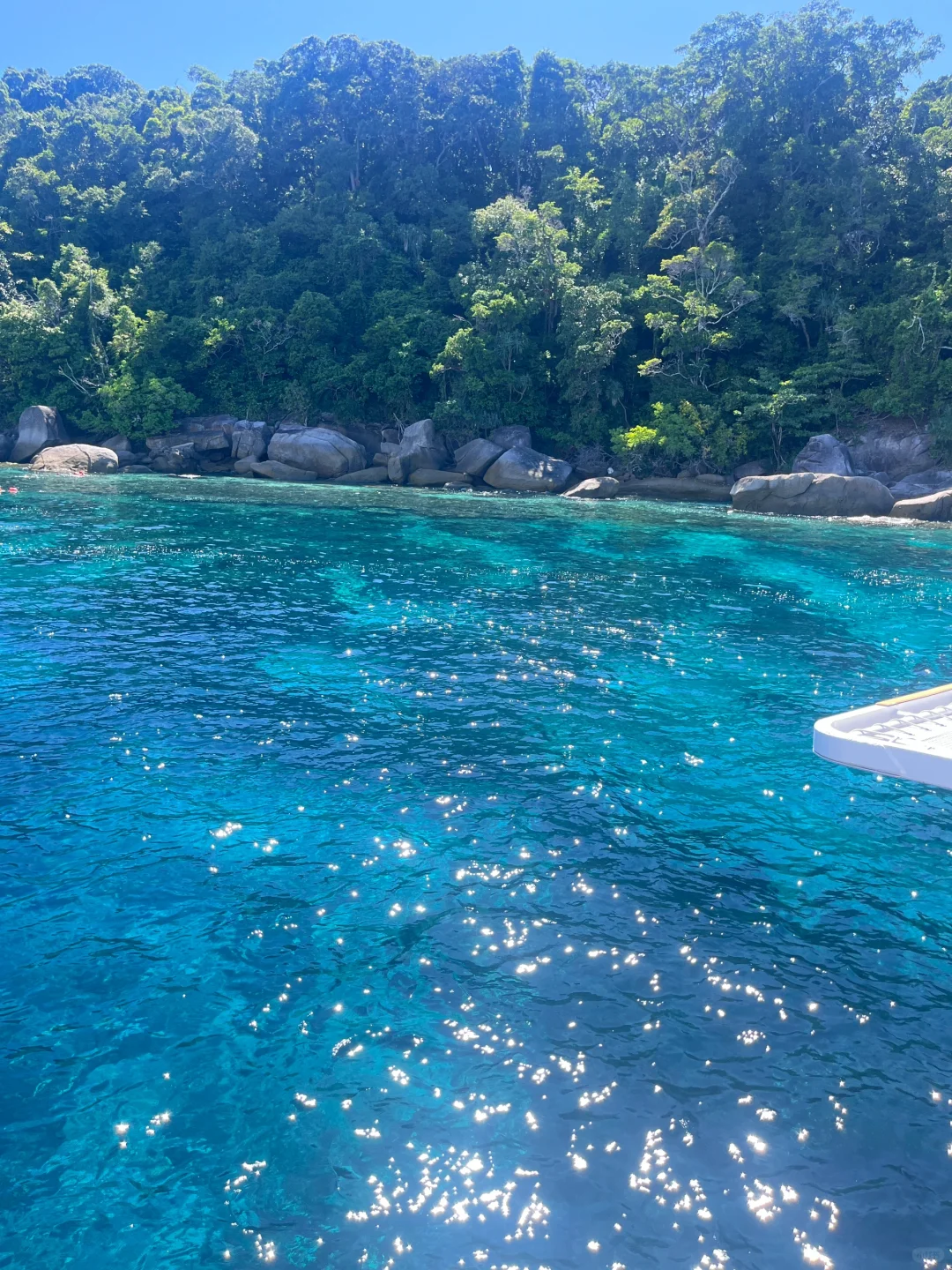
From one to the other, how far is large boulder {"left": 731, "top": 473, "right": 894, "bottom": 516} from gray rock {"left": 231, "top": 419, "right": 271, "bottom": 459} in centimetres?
2755

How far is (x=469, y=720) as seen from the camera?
11391 millimetres

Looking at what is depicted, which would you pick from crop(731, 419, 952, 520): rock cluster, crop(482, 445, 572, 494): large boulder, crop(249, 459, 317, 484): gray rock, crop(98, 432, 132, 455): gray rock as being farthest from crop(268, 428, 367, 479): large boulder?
crop(731, 419, 952, 520): rock cluster

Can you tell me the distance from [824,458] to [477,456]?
17.2 m

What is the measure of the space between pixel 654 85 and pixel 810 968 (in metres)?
65.6

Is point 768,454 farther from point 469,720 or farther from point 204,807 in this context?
point 204,807

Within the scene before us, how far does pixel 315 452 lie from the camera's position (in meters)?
43.6

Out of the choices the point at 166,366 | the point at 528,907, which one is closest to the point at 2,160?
the point at 166,366

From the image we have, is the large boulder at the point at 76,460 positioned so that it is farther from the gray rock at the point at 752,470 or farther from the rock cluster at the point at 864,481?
the gray rock at the point at 752,470

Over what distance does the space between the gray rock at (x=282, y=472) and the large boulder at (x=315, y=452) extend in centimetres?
26

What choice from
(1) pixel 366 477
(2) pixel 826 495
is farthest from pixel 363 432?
(2) pixel 826 495

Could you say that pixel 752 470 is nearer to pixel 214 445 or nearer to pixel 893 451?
pixel 893 451

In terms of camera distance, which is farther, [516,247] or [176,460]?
[176,460]

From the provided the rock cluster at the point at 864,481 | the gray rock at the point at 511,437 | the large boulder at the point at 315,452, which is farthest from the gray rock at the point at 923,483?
the large boulder at the point at 315,452

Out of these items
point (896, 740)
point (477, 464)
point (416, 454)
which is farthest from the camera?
point (416, 454)
